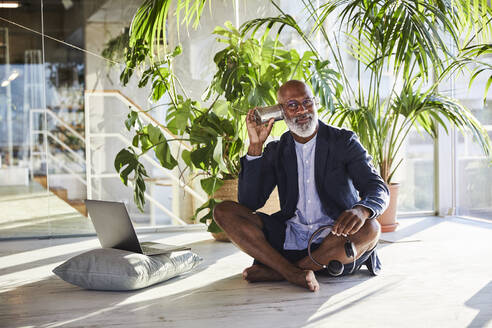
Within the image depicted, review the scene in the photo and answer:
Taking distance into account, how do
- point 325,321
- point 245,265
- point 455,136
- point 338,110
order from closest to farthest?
point 325,321, point 245,265, point 338,110, point 455,136

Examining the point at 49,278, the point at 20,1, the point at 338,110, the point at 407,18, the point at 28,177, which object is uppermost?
the point at 20,1

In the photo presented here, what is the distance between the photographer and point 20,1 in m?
4.29

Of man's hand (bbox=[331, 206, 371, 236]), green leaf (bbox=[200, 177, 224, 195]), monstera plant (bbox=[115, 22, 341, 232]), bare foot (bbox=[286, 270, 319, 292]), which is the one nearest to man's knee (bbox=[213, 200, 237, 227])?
bare foot (bbox=[286, 270, 319, 292])

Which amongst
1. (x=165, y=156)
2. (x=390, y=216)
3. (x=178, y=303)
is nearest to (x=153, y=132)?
(x=165, y=156)

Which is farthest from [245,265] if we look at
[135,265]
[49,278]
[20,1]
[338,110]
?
[20,1]

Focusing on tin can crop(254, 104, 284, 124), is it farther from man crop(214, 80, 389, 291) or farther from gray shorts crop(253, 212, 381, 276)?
gray shorts crop(253, 212, 381, 276)

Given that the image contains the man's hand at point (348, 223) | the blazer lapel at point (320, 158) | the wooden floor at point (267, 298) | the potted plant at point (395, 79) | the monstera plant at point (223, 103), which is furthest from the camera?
the monstera plant at point (223, 103)

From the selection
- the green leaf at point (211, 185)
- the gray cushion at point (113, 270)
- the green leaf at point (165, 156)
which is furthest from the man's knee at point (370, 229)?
the green leaf at point (165, 156)

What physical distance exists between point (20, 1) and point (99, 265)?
2435mm

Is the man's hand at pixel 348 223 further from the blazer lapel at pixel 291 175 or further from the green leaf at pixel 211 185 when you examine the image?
the green leaf at pixel 211 185

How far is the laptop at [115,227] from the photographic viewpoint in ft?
8.96

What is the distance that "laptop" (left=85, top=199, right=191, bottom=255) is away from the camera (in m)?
2.73

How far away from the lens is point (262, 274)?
9.10ft

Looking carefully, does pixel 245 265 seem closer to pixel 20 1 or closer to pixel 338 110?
pixel 338 110
